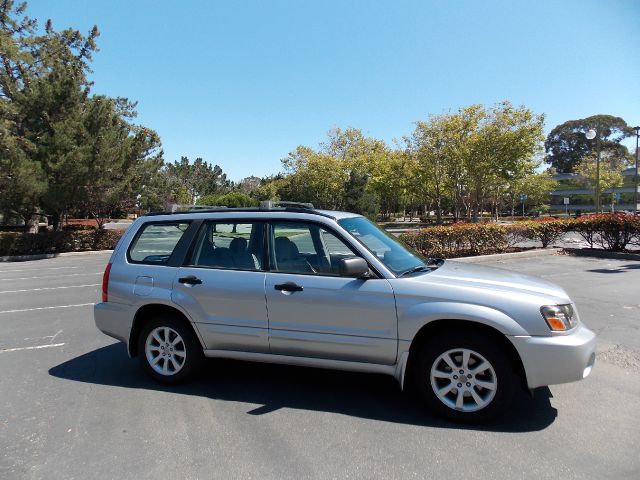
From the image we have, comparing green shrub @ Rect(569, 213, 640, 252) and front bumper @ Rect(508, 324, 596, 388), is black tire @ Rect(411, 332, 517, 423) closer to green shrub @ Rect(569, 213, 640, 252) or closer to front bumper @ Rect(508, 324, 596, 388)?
front bumper @ Rect(508, 324, 596, 388)

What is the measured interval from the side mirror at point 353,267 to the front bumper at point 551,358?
123 centimetres

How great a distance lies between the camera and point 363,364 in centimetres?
391

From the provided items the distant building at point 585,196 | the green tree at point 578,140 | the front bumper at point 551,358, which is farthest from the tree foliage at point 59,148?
the green tree at point 578,140

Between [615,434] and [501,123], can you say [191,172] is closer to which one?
[501,123]

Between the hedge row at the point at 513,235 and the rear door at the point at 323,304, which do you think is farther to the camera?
the hedge row at the point at 513,235

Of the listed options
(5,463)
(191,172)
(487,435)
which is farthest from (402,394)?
(191,172)

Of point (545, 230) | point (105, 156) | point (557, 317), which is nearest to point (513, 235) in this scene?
point (545, 230)

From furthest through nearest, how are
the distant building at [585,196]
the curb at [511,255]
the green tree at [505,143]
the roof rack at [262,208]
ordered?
the distant building at [585,196] → the green tree at [505,143] → the curb at [511,255] → the roof rack at [262,208]

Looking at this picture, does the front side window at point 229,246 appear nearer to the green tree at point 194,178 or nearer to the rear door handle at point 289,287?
the rear door handle at point 289,287

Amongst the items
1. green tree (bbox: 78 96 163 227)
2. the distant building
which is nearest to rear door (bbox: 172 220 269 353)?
green tree (bbox: 78 96 163 227)

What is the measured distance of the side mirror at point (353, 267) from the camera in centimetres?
379

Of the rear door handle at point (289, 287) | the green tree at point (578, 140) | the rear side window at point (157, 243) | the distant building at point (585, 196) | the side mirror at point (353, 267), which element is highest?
the green tree at point (578, 140)

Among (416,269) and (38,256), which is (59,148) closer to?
(38,256)

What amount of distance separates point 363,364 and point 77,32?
34555 millimetres
